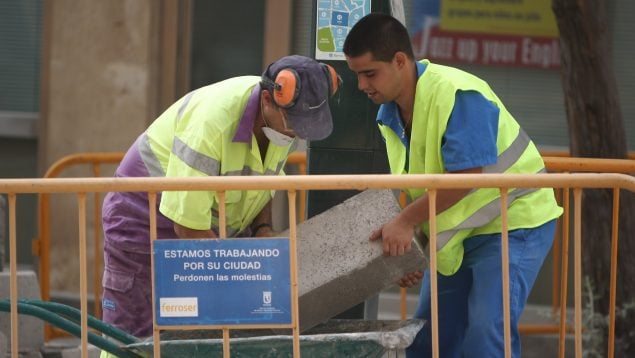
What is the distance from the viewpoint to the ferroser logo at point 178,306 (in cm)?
399

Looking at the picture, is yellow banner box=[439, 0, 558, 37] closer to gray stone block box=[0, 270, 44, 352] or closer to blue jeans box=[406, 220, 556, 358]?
gray stone block box=[0, 270, 44, 352]

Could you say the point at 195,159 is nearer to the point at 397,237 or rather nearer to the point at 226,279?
the point at 226,279

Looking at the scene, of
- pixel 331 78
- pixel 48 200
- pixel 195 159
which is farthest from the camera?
pixel 48 200

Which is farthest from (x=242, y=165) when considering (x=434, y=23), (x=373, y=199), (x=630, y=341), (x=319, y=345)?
(x=434, y=23)

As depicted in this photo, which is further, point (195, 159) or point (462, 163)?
point (195, 159)

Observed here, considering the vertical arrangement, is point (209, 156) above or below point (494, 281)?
above

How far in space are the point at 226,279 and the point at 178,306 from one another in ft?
0.61

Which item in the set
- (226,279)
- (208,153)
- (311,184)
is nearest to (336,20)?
(208,153)

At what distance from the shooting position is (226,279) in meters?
3.97

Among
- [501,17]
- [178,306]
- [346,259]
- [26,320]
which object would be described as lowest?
[26,320]

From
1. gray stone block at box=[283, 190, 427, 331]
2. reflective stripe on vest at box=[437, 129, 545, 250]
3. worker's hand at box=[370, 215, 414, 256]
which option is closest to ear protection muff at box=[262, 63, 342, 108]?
gray stone block at box=[283, 190, 427, 331]

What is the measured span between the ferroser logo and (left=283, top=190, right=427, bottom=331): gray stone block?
0.41 m

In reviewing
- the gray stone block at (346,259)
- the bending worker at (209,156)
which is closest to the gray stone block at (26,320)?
the bending worker at (209,156)

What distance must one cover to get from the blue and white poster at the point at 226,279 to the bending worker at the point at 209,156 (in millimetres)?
283
